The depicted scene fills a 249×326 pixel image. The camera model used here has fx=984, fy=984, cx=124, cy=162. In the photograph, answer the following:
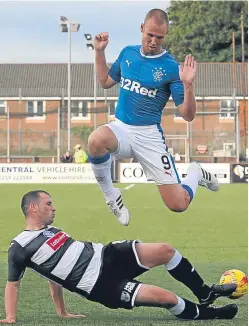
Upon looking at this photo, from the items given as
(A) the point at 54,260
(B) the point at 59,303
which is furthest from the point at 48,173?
(A) the point at 54,260

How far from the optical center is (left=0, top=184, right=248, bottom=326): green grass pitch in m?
9.05

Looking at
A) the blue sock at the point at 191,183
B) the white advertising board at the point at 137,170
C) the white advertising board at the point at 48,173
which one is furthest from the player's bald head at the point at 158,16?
the white advertising board at the point at 48,173

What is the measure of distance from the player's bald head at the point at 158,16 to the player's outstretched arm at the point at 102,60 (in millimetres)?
584

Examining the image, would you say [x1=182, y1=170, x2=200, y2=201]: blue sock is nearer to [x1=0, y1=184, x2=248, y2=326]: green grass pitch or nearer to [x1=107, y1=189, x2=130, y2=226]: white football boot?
[x1=107, y1=189, x2=130, y2=226]: white football boot

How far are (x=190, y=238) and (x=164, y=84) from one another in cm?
939

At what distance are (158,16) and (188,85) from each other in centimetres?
82

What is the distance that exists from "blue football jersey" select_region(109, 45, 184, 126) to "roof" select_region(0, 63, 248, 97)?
55.0m

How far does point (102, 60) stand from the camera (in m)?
9.66

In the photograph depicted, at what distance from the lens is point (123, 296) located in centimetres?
840

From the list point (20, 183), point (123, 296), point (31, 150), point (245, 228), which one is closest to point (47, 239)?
point (123, 296)

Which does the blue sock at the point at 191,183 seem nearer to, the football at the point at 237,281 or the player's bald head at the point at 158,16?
the football at the point at 237,281

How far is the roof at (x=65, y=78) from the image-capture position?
66062 millimetres

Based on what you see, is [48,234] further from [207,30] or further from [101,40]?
[207,30]

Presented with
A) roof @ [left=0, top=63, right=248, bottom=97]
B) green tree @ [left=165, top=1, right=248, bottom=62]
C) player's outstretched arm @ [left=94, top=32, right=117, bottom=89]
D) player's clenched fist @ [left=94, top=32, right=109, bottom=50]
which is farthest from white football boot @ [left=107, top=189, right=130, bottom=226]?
green tree @ [left=165, top=1, right=248, bottom=62]
